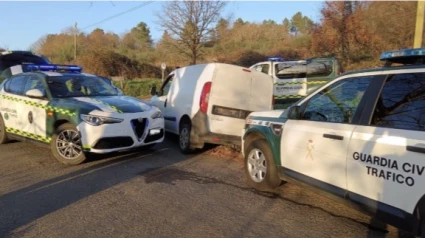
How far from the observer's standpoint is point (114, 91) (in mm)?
8609

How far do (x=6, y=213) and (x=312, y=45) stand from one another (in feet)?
90.3

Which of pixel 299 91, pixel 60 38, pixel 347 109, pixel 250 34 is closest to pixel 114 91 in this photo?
pixel 347 109

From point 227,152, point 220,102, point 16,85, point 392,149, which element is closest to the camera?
point 392,149

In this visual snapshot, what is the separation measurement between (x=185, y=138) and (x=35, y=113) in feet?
9.55

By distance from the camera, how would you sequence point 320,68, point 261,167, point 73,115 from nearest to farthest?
point 261,167 → point 73,115 → point 320,68

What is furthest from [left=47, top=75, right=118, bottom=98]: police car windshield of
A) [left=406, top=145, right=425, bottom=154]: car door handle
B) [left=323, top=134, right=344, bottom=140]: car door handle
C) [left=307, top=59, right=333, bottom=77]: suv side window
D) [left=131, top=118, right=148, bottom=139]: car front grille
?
[left=307, top=59, right=333, bottom=77]: suv side window

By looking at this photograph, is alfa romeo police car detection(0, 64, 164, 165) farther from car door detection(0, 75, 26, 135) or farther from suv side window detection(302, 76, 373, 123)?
suv side window detection(302, 76, 373, 123)

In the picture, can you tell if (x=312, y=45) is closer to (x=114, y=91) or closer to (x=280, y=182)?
(x=114, y=91)

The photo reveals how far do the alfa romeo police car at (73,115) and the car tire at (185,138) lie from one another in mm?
500

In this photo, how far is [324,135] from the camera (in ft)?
14.5

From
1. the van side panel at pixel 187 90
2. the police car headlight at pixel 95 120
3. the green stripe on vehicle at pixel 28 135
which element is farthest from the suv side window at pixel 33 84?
the van side panel at pixel 187 90

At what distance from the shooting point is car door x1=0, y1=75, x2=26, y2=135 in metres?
8.13

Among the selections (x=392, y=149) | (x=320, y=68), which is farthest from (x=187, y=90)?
(x=320, y=68)

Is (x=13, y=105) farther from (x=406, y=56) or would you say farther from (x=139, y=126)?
(x=406, y=56)
